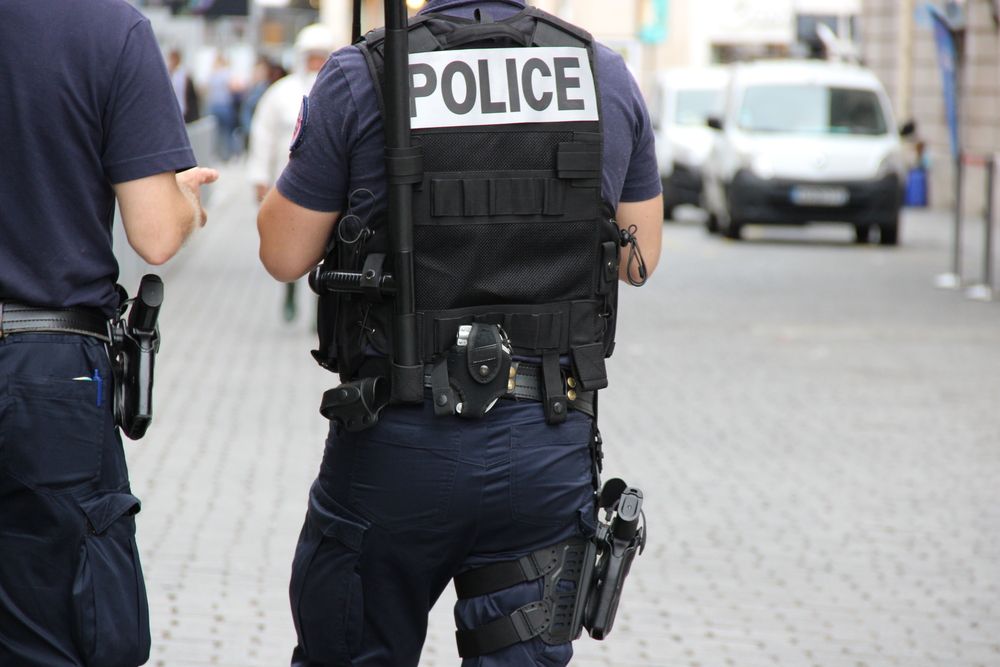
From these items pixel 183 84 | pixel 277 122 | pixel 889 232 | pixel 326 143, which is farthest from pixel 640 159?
pixel 889 232

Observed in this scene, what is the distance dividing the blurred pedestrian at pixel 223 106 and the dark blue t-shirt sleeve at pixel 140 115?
117ft

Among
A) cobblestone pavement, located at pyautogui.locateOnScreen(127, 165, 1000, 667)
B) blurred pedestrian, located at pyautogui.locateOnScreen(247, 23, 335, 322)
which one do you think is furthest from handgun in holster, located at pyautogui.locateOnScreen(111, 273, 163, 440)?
blurred pedestrian, located at pyautogui.locateOnScreen(247, 23, 335, 322)

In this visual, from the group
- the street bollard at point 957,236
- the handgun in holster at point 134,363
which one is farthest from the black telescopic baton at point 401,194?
the street bollard at point 957,236

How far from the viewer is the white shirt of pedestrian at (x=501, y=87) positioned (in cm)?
316

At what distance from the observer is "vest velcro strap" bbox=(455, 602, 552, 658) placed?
320 cm

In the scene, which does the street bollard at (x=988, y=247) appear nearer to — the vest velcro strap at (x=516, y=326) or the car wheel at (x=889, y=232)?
the car wheel at (x=889, y=232)

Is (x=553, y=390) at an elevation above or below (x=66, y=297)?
below

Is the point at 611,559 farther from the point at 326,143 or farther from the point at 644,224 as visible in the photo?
the point at 326,143

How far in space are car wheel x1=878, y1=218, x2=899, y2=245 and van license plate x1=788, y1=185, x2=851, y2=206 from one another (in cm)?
63

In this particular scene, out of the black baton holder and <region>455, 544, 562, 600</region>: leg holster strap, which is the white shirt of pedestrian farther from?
<region>455, 544, 562, 600</region>: leg holster strap

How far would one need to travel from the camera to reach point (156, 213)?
337 centimetres

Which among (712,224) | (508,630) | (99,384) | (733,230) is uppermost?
(99,384)

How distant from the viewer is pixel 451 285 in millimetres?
3197

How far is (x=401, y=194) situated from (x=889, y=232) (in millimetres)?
18721
